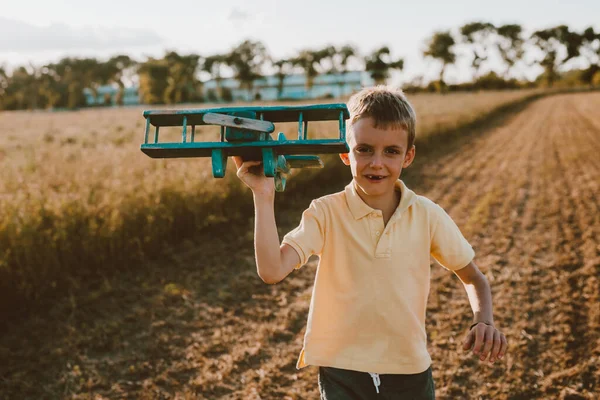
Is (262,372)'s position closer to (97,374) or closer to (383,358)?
(97,374)

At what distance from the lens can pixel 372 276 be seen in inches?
72.1

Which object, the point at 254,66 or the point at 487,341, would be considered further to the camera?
the point at 254,66

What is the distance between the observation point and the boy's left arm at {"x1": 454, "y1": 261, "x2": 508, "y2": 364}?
181 cm

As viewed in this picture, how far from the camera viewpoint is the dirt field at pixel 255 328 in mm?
3562

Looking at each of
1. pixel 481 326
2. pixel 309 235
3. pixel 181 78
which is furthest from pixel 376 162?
pixel 181 78

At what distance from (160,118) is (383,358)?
108 centimetres

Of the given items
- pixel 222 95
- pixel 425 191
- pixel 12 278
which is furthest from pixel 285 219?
pixel 222 95

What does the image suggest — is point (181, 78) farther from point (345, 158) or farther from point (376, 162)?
point (376, 162)

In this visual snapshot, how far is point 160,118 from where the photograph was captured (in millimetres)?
1569

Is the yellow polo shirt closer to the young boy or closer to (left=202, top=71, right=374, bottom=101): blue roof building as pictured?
the young boy

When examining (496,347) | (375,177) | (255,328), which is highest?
(375,177)

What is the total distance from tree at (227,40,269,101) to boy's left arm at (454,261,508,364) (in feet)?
267

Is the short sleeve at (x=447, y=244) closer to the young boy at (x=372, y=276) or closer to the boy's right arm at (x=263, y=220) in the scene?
the young boy at (x=372, y=276)

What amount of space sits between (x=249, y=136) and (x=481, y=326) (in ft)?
3.49
